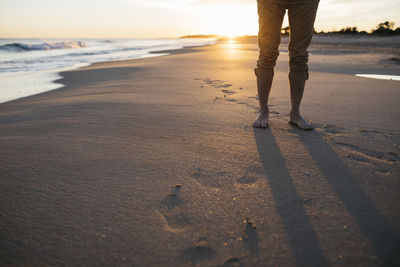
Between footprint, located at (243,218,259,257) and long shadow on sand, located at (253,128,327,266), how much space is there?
10cm

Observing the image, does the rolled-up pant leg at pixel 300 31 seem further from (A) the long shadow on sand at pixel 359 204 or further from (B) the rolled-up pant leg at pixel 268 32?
(A) the long shadow on sand at pixel 359 204

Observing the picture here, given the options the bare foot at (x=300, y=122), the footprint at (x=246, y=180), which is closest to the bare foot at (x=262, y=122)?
the bare foot at (x=300, y=122)

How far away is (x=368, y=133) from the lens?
4.60 ft

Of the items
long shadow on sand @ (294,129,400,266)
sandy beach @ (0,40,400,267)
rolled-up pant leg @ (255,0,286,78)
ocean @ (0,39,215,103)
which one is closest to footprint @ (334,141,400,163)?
sandy beach @ (0,40,400,267)

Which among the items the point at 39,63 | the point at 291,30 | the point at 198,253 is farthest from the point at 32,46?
the point at 198,253

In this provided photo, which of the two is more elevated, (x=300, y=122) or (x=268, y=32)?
(x=268, y=32)

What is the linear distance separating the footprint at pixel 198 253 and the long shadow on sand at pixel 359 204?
461 mm

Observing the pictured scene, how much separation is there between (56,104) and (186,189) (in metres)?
1.86

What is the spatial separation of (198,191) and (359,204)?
0.57 metres

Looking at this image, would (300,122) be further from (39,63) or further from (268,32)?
(39,63)

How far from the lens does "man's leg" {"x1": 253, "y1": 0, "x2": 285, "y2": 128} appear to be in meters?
1.54

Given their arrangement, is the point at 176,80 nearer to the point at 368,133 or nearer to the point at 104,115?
the point at 104,115

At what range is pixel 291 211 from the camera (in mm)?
769

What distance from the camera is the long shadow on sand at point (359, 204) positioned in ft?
2.08
